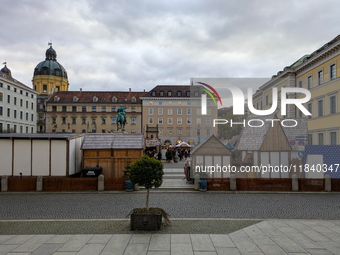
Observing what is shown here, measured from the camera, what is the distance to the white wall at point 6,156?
18625 mm

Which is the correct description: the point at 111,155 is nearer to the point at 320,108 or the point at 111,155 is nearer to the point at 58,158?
the point at 58,158

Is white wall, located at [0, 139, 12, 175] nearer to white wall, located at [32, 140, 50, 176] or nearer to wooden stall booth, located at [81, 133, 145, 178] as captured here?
white wall, located at [32, 140, 50, 176]

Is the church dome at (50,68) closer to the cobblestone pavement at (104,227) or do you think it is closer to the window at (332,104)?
the window at (332,104)

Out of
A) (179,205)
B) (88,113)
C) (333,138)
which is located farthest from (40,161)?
(88,113)

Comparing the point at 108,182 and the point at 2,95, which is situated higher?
the point at 2,95

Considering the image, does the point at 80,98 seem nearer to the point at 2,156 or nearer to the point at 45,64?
the point at 45,64

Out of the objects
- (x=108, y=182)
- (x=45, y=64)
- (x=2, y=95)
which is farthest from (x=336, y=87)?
(x=45, y=64)

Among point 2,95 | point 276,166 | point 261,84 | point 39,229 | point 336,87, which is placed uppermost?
point 2,95

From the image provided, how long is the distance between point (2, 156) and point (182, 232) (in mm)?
14949

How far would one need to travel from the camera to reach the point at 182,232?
29.0 feet

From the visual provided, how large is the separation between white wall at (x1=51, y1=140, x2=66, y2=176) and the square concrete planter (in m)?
11.4

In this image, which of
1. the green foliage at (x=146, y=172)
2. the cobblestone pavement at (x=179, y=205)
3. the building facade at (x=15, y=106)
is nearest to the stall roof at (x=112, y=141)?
the cobblestone pavement at (x=179, y=205)

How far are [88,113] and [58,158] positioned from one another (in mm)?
67699

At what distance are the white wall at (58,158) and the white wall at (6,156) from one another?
2.69 meters
